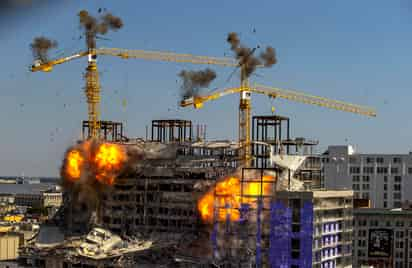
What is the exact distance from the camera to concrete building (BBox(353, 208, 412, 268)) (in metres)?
128

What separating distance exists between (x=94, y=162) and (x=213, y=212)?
27.6 meters

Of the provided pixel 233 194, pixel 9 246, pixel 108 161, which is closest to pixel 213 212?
pixel 233 194

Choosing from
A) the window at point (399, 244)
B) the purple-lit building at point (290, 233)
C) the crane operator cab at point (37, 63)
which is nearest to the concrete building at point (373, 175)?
the window at point (399, 244)

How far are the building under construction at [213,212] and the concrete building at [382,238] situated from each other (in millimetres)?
10230

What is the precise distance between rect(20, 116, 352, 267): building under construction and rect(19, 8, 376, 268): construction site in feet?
0.58

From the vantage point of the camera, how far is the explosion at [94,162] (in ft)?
434

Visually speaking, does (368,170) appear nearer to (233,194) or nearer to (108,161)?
(233,194)

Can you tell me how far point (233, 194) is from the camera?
380 feet

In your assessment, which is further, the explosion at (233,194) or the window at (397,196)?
the window at (397,196)

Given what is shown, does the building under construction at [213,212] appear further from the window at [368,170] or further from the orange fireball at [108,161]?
the window at [368,170]

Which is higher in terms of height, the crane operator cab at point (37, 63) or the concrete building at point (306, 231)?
the crane operator cab at point (37, 63)

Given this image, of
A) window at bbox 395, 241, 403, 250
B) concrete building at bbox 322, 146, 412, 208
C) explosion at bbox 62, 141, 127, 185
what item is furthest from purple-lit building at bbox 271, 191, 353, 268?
concrete building at bbox 322, 146, 412, 208

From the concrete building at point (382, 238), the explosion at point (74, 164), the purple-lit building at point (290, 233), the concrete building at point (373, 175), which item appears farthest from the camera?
the concrete building at point (373, 175)

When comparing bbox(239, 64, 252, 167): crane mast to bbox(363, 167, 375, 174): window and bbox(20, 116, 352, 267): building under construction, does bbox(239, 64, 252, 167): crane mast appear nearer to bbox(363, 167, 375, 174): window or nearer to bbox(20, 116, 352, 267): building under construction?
bbox(20, 116, 352, 267): building under construction
